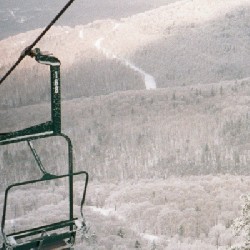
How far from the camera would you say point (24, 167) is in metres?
83.1

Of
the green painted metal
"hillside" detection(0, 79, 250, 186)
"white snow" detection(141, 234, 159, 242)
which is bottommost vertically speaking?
"hillside" detection(0, 79, 250, 186)

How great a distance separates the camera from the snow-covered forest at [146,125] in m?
55.8

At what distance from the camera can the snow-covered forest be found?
183 ft

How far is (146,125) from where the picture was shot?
330 ft

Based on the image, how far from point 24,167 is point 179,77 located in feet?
224

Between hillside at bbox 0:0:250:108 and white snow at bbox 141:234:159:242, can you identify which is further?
hillside at bbox 0:0:250:108

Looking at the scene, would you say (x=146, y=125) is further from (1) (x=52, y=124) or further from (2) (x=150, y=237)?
(1) (x=52, y=124)

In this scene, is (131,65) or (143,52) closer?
(131,65)

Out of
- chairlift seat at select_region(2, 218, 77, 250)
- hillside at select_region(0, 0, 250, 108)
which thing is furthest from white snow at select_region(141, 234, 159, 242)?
hillside at select_region(0, 0, 250, 108)

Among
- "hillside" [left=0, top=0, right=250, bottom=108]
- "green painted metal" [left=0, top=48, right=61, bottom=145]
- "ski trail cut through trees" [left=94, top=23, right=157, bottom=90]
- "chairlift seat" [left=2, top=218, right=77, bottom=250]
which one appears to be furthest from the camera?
"hillside" [left=0, top=0, right=250, bottom=108]

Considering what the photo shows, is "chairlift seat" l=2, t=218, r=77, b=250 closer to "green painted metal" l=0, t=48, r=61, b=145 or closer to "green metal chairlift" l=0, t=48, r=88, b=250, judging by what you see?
"green metal chairlift" l=0, t=48, r=88, b=250

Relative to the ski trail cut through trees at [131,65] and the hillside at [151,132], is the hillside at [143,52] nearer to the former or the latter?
the ski trail cut through trees at [131,65]

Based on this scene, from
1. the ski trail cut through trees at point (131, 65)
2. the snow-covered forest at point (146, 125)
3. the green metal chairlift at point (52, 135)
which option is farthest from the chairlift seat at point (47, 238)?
the ski trail cut through trees at point (131, 65)

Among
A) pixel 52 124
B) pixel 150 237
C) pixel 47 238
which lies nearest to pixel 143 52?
pixel 150 237
